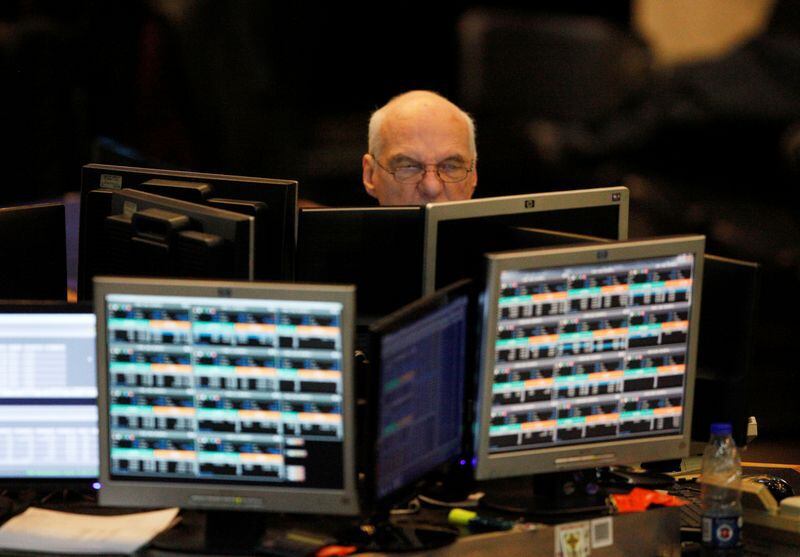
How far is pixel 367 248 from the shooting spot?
122 inches

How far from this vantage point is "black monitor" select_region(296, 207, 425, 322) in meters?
3.11

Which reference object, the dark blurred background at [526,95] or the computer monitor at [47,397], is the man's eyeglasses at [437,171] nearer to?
the computer monitor at [47,397]

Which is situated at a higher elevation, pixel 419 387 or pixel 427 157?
pixel 427 157

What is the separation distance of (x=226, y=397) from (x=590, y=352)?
722 millimetres

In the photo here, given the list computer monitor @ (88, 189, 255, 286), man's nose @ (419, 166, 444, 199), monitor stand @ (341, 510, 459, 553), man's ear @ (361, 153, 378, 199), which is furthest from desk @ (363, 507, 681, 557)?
man's ear @ (361, 153, 378, 199)

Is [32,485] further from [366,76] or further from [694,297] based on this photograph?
[366,76]

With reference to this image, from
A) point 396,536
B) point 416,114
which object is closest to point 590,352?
point 396,536

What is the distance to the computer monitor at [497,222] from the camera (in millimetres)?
3107

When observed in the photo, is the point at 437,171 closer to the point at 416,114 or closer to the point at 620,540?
the point at 416,114

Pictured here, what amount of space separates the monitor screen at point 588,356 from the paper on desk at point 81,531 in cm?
65

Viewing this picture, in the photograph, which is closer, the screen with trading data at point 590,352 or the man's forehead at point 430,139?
the screen with trading data at point 590,352

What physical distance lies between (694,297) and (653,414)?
25 centimetres

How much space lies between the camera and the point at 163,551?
272 cm

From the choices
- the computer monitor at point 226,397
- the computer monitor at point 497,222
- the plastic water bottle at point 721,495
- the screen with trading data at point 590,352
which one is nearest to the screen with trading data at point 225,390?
the computer monitor at point 226,397
